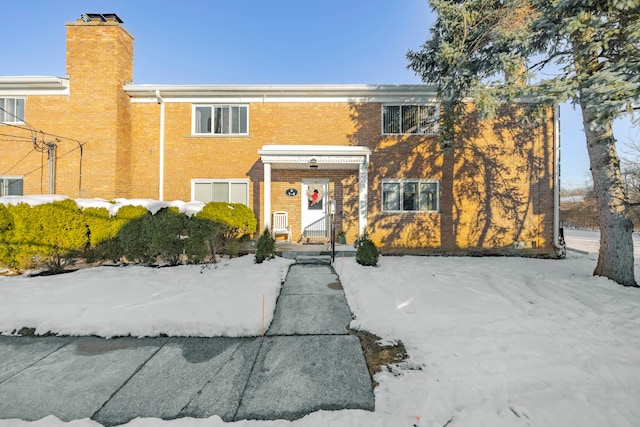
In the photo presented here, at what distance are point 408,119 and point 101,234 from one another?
10.3 meters

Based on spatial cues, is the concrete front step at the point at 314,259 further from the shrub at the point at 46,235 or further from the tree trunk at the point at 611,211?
the tree trunk at the point at 611,211

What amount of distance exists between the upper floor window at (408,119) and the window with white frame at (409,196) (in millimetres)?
1978

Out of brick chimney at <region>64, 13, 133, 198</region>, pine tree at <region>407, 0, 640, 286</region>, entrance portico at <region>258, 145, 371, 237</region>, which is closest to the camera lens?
pine tree at <region>407, 0, 640, 286</region>

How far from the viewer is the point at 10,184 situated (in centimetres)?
965

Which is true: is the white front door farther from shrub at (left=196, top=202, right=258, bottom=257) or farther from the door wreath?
shrub at (left=196, top=202, right=258, bottom=257)

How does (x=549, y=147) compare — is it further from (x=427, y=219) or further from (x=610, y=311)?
(x=610, y=311)

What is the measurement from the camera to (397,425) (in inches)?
85.3

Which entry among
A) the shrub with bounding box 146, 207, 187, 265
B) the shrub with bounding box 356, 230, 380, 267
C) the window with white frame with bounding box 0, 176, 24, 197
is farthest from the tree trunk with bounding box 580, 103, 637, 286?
the window with white frame with bounding box 0, 176, 24, 197

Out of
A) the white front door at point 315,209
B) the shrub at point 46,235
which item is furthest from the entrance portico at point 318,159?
the shrub at point 46,235

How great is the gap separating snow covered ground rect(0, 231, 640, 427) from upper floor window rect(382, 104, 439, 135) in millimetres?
5371

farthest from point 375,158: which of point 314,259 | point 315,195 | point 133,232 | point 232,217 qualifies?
point 133,232

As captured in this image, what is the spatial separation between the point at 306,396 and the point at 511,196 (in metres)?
10.7

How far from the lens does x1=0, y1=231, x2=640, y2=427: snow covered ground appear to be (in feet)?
7.68

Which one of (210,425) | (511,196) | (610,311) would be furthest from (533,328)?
(511,196)
